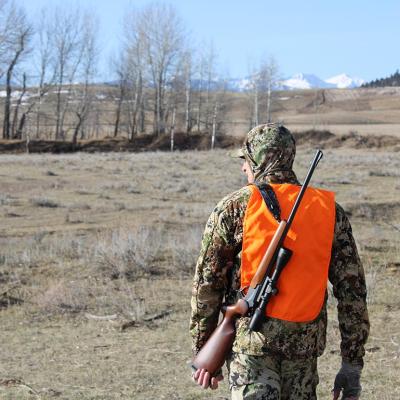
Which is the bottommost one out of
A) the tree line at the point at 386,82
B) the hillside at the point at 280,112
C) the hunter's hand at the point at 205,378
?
the hunter's hand at the point at 205,378

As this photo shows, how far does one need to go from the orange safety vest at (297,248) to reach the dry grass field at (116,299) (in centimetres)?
235

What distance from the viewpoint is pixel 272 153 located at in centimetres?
287

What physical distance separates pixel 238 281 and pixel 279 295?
0.76ft

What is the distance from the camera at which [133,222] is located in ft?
52.5

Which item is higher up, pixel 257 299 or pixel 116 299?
pixel 257 299

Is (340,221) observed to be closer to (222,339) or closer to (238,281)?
(238,281)

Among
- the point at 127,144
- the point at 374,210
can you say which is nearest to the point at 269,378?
the point at 374,210

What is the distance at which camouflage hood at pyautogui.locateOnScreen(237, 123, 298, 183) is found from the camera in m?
2.87

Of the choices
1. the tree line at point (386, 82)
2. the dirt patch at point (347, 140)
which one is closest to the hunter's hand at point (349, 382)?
the dirt patch at point (347, 140)

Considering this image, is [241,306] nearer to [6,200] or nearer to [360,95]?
[6,200]

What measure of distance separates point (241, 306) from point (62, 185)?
→ 21623 mm

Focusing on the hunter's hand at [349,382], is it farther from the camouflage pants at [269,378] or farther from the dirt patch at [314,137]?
the dirt patch at [314,137]

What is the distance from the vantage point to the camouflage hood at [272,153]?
2.87 meters

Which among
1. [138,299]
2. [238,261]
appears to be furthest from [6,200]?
[238,261]
